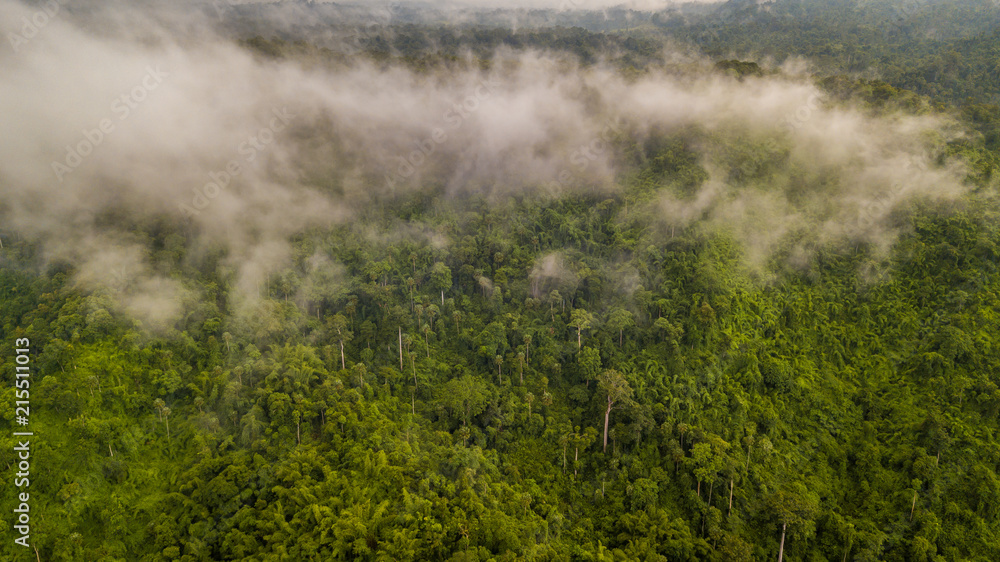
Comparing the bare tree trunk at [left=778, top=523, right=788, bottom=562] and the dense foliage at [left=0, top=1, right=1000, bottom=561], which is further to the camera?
the bare tree trunk at [left=778, top=523, right=788, bottom=562]

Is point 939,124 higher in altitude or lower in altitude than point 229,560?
higher

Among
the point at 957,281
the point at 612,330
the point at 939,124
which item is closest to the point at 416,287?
the point at 612,330

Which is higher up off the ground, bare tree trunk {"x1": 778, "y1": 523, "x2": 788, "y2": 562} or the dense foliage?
the dense foliage

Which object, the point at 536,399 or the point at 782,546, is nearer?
the point at 782,546

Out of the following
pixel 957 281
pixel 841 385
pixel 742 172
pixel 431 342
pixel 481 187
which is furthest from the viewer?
pixel 481 187

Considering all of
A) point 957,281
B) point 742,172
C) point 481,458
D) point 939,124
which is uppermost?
point 939,124

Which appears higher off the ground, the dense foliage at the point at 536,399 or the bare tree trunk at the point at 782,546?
the dense foliage at the point at 536,399

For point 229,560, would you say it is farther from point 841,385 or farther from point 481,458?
point 841,385

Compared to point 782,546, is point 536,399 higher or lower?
higher

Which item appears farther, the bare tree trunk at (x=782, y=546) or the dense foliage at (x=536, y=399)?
the bare tree trunk at (x=782, y=546)

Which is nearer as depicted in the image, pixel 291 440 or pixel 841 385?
pixel 291 440

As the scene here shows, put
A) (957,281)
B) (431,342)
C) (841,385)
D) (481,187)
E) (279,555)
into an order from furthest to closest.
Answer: (481,187) < (431,342) < (957,281) < (841,385) < (279,555)
